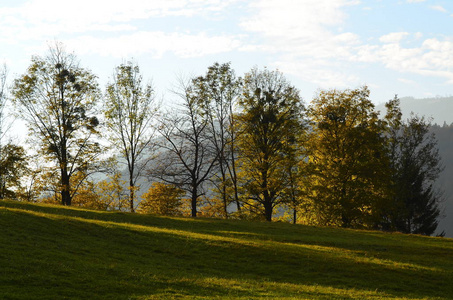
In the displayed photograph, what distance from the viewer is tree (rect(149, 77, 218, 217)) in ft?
168

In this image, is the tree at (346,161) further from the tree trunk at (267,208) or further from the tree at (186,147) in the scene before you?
the tree at (186,147)

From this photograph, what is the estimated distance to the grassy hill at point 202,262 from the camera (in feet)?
59.1

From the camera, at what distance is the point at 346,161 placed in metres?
54.7

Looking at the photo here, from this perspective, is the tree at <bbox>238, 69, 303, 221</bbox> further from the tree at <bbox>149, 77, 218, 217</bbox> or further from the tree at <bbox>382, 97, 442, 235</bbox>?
the tree at <bbox>382, 97, 442, 235</bbox>

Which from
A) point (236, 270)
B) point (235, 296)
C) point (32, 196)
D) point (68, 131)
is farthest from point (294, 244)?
point (32, 196)

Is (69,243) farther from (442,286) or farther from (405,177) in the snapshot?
(405,177)

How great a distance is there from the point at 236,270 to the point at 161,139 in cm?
2926

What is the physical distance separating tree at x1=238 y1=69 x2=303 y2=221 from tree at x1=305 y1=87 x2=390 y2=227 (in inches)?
119

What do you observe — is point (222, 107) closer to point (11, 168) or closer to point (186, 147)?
point (186, 147)

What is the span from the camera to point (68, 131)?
191 ft

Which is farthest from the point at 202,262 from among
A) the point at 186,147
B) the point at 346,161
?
the point at 346,161

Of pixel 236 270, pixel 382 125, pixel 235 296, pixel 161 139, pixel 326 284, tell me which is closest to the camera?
pixel 235 296

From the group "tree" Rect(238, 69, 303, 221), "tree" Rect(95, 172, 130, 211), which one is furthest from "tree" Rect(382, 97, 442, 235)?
"tree" Rect(95, 172, 130, 211)

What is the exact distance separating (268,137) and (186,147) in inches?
414
